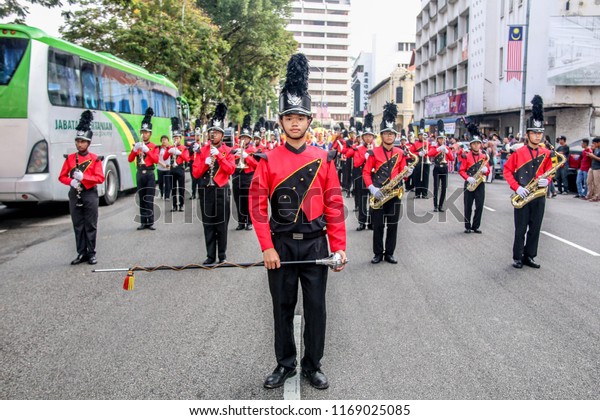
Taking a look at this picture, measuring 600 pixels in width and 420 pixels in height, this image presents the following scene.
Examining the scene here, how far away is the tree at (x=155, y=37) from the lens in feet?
98.9

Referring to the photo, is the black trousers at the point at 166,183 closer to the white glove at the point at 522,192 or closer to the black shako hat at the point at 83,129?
the black shako hat at the point at 83,129

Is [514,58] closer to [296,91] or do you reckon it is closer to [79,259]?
[79,259]

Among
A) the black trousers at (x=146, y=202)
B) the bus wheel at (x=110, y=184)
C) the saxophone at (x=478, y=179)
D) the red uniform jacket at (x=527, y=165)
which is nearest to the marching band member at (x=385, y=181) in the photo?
the red uniform jacket at (x=527, y=165)

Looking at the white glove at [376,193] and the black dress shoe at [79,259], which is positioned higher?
the white glove at [376,193]

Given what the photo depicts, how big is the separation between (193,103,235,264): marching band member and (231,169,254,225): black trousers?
136 inches

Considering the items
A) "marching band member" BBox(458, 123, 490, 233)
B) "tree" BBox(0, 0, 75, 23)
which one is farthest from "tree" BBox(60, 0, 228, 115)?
"marching band member" BBox(458, 123, 490, 233)

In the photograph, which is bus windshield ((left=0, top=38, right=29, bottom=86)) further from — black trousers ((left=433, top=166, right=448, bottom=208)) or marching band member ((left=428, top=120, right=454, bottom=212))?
black trousers ((left=433, top=166, right=448, bottom=208))

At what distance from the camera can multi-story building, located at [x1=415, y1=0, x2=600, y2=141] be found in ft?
103

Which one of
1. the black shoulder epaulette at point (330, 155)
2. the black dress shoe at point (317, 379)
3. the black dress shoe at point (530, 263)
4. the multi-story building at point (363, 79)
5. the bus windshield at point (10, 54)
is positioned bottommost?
the black dress shoe at point (530, 263)

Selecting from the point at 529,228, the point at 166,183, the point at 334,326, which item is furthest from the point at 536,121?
the point at 166,183

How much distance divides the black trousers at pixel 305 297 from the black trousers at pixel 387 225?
4.59 metres

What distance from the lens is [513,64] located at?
33094 mm

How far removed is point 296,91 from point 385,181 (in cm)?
513

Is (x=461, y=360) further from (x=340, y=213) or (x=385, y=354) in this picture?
(x=340, y=213)
